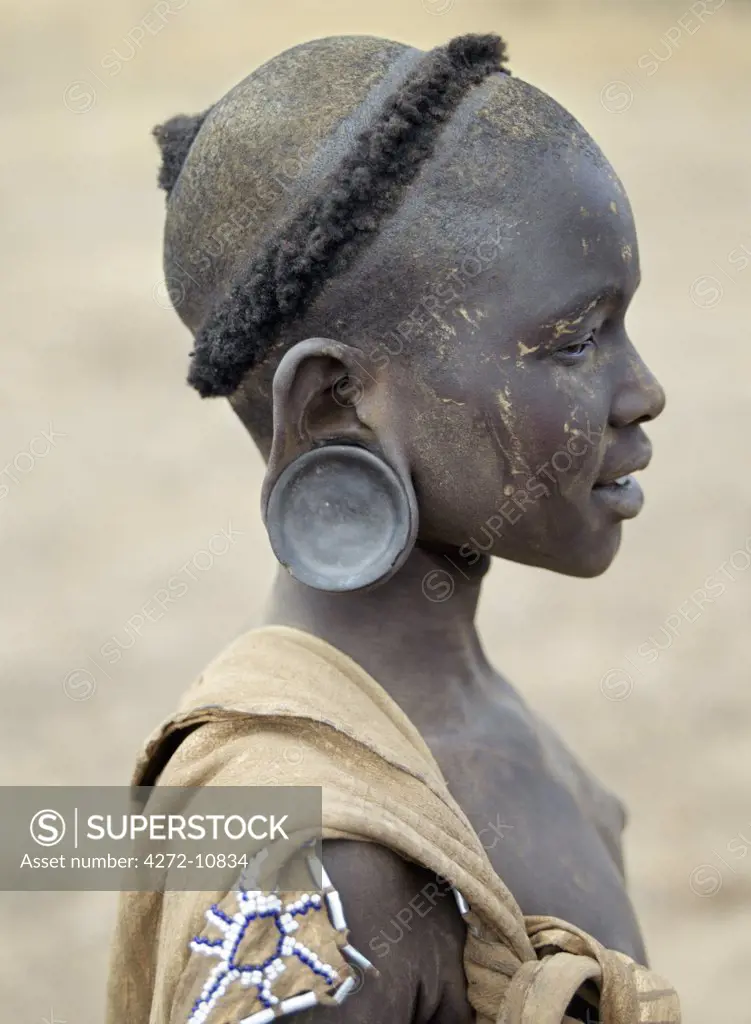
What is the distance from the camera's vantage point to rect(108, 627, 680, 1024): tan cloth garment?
2021 mm

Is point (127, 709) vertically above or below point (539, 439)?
above

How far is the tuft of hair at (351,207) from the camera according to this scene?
2162 millimetres

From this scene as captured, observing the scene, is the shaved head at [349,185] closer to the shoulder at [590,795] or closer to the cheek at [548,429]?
the cheek at [548,429]

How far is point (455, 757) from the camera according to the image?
7.84 ft

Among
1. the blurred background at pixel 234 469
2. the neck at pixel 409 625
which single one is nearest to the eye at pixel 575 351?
the neck at pixel 409 625

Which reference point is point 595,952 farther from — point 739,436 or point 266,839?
point 739,436

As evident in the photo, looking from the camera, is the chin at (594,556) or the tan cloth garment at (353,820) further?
the chin at (594,556)

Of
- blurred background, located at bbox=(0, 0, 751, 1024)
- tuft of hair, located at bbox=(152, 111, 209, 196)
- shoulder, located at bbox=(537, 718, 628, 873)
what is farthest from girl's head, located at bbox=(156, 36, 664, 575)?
blurred background, located at bbox=(0, 0, 751, 1024)

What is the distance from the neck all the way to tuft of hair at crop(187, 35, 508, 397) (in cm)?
42

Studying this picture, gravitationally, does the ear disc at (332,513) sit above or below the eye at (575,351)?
below

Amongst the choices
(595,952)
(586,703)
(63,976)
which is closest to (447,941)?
(595,952)

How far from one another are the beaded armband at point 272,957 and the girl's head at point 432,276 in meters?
0.61

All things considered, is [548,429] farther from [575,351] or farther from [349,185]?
[349,185]

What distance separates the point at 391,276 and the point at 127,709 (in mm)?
4449
